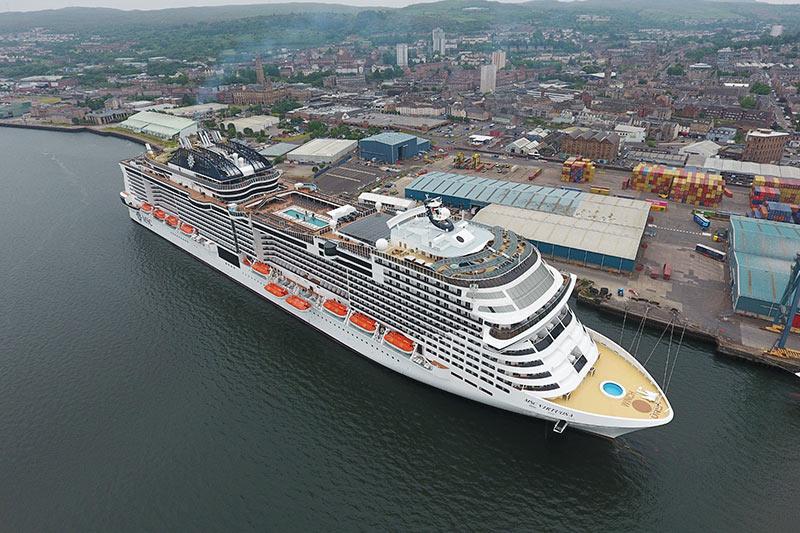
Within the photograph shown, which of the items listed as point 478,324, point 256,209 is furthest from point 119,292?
point 478,324

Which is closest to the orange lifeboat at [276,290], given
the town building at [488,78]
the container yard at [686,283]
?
the container yard at [686,283]

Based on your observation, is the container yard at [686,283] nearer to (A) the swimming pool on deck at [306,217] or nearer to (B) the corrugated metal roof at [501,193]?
(B) the corrugated metal roof at [501,193]

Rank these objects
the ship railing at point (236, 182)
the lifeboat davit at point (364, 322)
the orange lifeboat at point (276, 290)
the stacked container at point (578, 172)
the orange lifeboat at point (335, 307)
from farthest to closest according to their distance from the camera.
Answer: the stacked container at point (578, 172) → the ship railing at point (236, 182) → the orange lifeboat at point (276, 290) → the orange lifeboat at point (335, 307) → the lifeboat davit at point (364, 322)

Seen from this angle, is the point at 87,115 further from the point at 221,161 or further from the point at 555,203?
the point at 555,203

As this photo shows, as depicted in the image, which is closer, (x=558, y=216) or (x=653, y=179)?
(x=558, y=216)

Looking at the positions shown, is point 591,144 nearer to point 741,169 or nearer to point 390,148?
point 741,169

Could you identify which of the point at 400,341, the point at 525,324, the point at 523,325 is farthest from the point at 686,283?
the point at 400,341

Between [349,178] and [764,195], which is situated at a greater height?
[764,195]

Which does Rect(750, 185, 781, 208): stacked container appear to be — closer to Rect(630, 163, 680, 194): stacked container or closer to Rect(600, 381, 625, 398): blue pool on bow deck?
Rect(630, 163, 680, 194): stacked container
